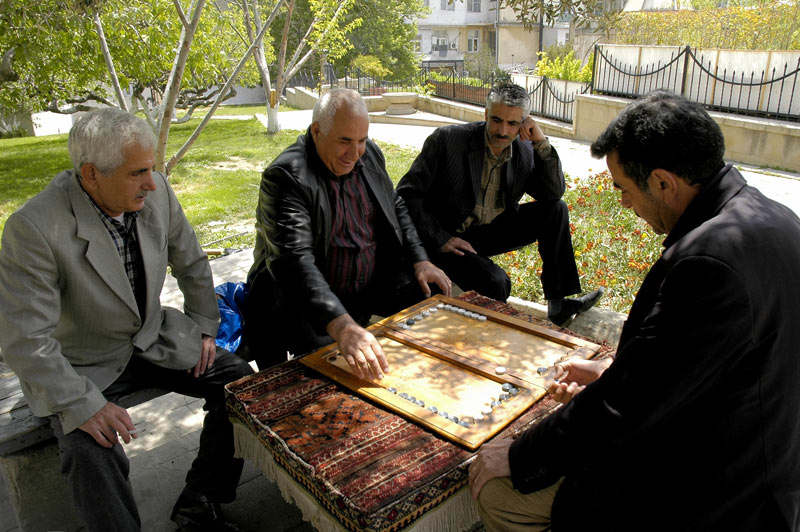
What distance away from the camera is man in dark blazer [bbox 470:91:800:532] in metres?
1.60

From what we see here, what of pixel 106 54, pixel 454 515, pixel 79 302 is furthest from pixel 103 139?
pixel 106 54

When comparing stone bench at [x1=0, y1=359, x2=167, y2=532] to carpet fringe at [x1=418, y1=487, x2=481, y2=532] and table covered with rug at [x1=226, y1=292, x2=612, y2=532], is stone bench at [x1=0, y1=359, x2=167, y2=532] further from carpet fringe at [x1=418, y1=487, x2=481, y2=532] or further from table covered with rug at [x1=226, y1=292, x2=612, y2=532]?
carpet fringe at [x1=418, y1=487, x2=481, y2=532]

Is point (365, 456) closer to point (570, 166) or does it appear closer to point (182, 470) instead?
point (182, 470)

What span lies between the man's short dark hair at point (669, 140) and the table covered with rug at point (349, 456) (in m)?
1.06

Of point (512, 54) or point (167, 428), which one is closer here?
point (167, 428)

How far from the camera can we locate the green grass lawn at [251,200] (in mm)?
5293

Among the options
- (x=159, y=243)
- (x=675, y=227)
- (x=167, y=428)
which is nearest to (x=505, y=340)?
(x=675, y=227)

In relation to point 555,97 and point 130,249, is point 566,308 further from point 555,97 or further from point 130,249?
point 555,97

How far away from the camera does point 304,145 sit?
3.50m

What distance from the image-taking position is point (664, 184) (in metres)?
1.83

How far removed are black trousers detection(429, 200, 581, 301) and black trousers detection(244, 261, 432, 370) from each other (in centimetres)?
53

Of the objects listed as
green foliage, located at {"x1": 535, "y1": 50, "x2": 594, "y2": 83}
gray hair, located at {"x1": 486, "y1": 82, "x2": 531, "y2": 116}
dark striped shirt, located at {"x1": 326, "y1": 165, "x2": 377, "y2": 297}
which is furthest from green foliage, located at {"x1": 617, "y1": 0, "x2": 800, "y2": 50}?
dark striped shirt, located at {"x1": 326, "y1": 165, "x2": 377, "y2": 297}

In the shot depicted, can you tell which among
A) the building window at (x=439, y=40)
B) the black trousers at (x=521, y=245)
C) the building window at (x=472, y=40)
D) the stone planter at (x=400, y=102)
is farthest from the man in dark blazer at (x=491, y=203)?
the building window at (x=472, y=40)

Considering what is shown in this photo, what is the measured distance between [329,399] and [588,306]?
250 cm
